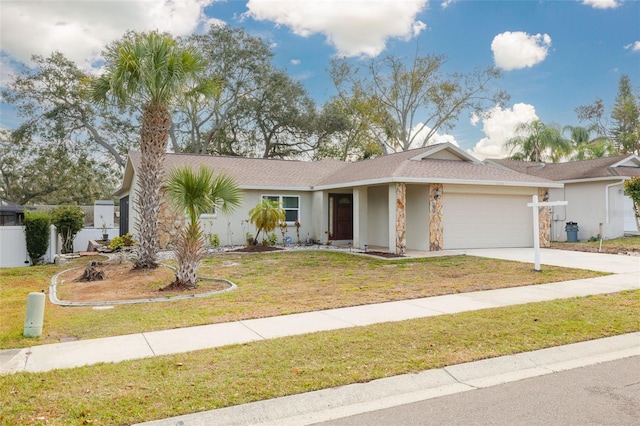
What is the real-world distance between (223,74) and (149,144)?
26.5 m

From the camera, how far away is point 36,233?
1495cm

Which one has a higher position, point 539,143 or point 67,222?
point 539,143

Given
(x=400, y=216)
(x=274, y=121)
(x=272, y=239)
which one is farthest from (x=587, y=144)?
(x=272, y=239)

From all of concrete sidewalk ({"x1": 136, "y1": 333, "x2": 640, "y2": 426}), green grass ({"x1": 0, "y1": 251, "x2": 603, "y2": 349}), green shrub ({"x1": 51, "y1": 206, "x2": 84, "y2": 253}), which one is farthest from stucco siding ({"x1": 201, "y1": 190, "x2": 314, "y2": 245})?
concrete sidewalk ({"x1": 136, "y1": 333, "x2": 640, "y2": 426})

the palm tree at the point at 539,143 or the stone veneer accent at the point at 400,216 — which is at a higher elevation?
the palm tree at the point at 539,143

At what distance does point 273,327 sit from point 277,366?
171cm

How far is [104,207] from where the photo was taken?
26031 millimetres

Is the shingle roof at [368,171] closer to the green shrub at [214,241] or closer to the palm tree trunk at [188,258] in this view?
the green shrub at [214,241]

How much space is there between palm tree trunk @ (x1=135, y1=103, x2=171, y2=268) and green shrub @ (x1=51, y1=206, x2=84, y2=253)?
6.72 metres

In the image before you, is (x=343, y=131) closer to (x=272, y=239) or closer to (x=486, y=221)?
(x=272, y=239)

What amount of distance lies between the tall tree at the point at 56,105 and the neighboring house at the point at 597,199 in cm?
2916

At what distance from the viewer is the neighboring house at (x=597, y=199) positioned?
828 inches

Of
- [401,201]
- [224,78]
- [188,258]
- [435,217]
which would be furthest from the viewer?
[224,78]

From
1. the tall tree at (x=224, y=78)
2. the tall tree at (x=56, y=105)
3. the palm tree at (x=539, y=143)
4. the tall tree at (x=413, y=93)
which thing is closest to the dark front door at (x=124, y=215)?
the tall tree at (x=56, y=105)
